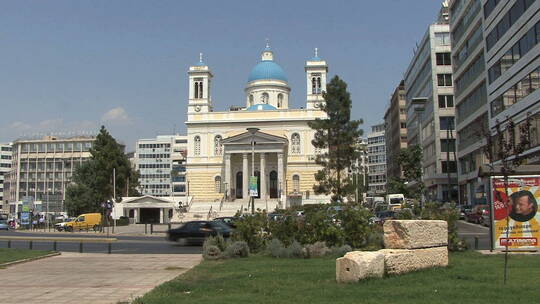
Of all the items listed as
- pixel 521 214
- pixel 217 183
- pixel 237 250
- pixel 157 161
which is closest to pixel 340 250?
pixel 237 250

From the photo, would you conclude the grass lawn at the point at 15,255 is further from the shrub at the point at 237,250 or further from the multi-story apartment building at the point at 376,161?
the multi-story apartment building at the point at 376,161

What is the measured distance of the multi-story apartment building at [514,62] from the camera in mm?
33875

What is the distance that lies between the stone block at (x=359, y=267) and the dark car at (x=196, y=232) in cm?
1674

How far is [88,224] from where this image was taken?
172 feet

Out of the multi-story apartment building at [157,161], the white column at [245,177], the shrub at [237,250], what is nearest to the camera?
the shrub at [237,250]

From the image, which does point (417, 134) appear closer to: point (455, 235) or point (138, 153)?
point (455, 235)

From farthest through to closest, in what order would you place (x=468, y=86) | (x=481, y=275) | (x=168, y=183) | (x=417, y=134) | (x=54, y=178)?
(x=168, y=183)
(x=54, y=178)
(x=417, y=134)
(x=468, y=86)
(x=481, y=275)

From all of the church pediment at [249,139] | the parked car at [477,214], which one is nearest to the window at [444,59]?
the church pediment at [249,139]

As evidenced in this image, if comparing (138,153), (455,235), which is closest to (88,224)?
(455,235)

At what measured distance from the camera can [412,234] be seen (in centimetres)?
1088

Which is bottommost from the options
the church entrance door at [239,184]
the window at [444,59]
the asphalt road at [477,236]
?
the asphalt road at [477,236]

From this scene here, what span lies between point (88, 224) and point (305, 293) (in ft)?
153

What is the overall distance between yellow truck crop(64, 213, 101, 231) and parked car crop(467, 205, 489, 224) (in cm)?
3173

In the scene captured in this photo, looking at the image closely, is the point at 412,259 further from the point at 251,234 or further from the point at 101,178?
the point at 101,178
